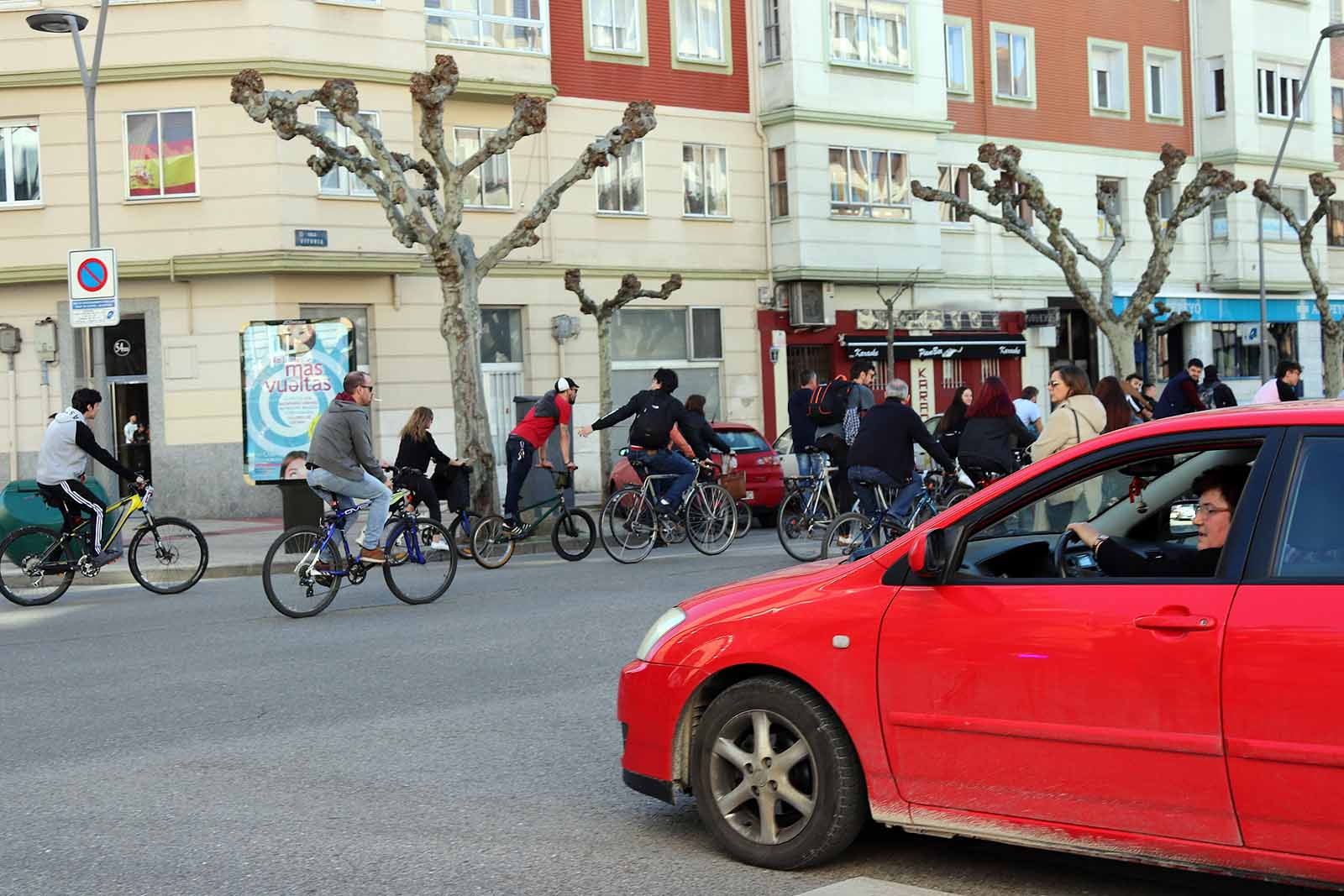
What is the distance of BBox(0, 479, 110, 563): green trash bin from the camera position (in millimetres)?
15469

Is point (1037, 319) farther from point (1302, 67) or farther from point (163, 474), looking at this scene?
point (163, 474)

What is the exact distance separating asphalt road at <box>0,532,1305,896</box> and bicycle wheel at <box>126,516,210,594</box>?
94.8 inches

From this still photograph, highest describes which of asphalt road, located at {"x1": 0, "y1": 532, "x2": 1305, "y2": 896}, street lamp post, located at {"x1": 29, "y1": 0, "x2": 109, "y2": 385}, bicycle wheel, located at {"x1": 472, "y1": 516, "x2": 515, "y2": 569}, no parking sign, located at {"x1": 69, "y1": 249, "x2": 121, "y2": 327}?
street lamp post, located at {"x1": 29, "y1": 0, "x2": 109, "y2": 385}

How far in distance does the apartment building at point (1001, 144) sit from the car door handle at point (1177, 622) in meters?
27.6

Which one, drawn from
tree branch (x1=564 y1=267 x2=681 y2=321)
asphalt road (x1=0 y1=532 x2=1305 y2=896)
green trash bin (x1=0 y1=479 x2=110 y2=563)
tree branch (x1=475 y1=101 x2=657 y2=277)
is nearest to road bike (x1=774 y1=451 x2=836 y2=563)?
asphalt road (x1=0 y1=532 x2=1305 y2=896)

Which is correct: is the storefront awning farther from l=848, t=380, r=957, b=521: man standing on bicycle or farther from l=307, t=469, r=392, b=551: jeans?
l=307, t=469, r=392, b=551: jeans

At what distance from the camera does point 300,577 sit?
1280cm

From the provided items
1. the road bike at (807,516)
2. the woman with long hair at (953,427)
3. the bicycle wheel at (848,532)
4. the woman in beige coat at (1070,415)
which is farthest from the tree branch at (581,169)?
the woman in beige coat at (1070,415)

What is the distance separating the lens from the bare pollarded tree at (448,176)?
20188 millimetres

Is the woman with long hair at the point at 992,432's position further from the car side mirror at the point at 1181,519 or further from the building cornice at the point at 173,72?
the building cornice at the point at 173,72

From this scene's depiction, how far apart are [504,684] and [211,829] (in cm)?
328

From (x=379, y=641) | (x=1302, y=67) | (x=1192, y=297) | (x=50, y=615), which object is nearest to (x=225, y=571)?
(x=50, y=615)

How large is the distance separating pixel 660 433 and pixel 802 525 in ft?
5.69

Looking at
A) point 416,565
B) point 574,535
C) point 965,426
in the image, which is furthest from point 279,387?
point 965,426
